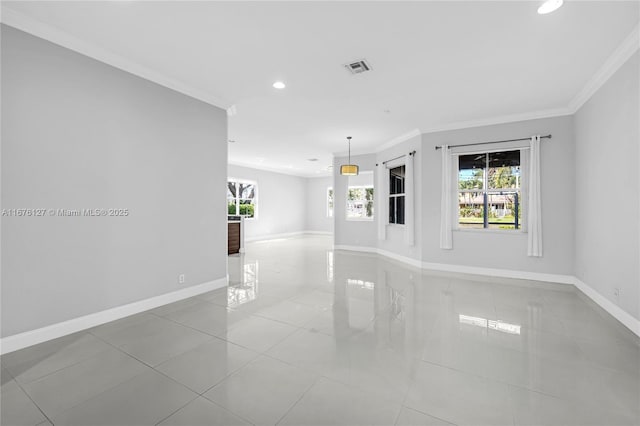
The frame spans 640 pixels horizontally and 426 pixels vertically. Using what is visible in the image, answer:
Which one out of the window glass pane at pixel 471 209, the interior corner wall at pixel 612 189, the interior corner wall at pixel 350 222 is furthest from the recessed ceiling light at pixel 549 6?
the interior corner wall at pixel 350 222

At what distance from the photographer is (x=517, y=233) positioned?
15.7 feet

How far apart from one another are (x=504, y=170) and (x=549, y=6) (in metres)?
3.33

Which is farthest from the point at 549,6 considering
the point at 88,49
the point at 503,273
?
Answer: the point at 88,49

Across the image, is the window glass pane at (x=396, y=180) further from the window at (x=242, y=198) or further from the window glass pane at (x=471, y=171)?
the window at (x=242, y=198)

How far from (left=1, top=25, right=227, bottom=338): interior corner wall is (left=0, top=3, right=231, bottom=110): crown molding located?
63 mm

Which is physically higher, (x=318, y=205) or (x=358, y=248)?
(x=318, y=205)

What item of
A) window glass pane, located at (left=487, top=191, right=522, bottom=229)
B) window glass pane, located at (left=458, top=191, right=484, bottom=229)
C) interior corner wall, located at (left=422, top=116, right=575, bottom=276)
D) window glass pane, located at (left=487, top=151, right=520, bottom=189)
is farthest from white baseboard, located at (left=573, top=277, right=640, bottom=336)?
window glass pane, located at (left=487, top=151, right=520, bottom=189)

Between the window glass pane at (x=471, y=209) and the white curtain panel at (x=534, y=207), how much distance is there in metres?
0.75

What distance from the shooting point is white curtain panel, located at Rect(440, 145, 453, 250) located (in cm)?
525

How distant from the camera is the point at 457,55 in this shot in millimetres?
2916

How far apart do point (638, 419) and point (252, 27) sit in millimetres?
3954

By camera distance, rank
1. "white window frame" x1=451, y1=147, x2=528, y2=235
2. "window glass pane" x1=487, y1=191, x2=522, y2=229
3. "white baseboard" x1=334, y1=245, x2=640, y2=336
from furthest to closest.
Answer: "window glass pane" x1=487, y1=191, x2=522, y2=229 < "white window frame" x1=451, y1=147, x2=528, y2=235 < "white baseboard" x1=334, y1=245, x2=640, y2=336

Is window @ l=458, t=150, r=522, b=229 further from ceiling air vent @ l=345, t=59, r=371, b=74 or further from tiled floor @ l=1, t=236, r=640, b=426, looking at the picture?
ceiling air vent @ l=345, t=59, r=371, b=74

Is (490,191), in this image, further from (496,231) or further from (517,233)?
(517,233)
